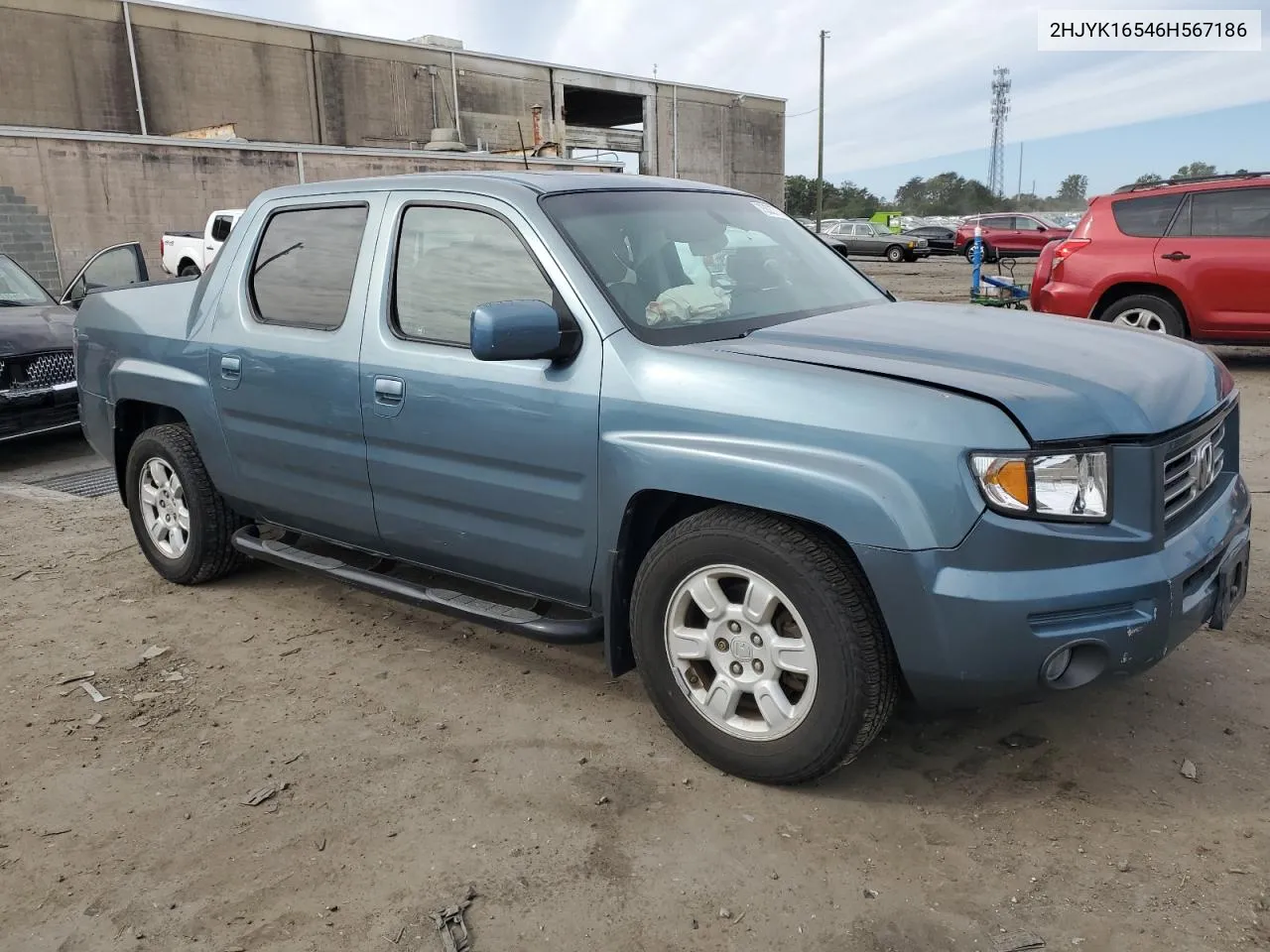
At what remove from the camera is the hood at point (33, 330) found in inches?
305

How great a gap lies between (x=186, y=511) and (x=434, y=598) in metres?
1.80

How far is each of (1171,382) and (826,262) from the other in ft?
5.19

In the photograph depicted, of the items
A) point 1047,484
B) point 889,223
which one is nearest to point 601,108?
point 889,223

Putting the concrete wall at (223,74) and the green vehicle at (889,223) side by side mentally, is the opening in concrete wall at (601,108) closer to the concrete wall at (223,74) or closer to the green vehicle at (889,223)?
the green vehicle at (889,223)

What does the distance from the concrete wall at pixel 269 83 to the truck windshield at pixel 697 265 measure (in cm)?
3643

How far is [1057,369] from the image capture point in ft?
9.34

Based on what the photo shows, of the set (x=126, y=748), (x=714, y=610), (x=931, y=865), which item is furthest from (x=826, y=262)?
(x=126, y=748)

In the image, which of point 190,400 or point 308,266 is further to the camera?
point 190,400

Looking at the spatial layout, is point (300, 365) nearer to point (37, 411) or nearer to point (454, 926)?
point (454, 926)

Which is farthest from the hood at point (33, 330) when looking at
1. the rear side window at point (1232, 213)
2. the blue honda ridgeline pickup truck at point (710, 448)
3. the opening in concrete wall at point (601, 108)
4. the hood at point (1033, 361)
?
the opening in concrete wall at point (601, 108)

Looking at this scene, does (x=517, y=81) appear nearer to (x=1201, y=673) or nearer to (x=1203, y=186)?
(x=1203, y=186)

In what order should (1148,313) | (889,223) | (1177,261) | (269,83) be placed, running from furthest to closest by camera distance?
1. (889,223)
2. (269,83)
3. (1148,313)
4. (1177,261)

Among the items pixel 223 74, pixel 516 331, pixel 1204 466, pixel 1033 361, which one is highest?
pixel 223 74

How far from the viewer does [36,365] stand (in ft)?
25.7
